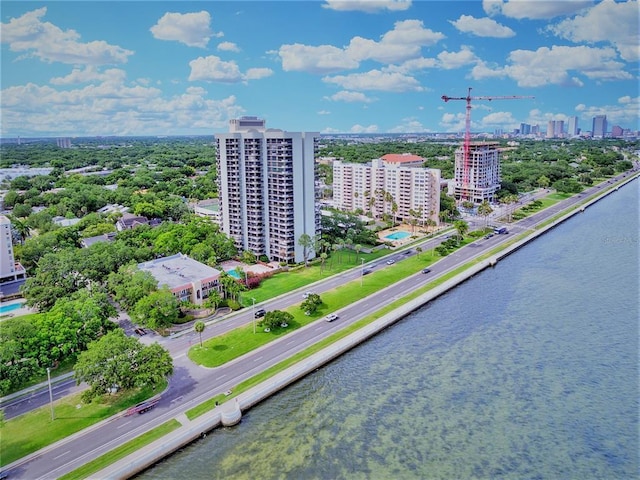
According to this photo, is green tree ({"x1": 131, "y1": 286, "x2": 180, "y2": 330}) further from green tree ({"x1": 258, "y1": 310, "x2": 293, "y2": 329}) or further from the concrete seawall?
the concrete seawall

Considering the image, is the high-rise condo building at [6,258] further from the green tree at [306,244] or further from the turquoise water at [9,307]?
the green tree at [306,244]

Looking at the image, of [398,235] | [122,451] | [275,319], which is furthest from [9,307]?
[398,235]

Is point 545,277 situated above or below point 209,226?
below

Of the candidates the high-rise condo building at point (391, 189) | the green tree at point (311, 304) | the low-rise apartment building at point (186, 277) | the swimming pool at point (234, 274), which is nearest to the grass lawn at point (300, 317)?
the green tree at point (311, 304)

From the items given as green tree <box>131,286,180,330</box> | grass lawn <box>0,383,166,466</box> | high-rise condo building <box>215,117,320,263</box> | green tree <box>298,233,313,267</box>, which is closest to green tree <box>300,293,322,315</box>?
green tree <box>131,286,180,330</box>

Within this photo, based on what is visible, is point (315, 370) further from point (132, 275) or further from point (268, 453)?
point (132, 275)

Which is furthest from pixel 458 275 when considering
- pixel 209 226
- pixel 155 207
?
pixel 155 207
